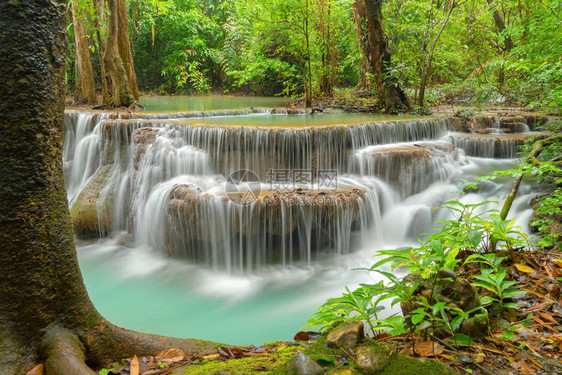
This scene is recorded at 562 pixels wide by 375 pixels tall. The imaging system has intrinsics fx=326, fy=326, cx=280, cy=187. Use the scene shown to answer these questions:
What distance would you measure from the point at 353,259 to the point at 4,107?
5.05 m

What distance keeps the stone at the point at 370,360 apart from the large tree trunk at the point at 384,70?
1001cm

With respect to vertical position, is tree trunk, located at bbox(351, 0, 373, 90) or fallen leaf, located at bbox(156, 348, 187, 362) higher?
tree trunk, located at bbox(351, 0, 373, 90)

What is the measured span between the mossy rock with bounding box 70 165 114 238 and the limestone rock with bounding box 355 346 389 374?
6.50 m

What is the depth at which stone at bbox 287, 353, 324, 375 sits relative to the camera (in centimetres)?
133

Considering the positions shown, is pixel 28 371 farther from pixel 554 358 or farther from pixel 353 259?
pixel 353 259

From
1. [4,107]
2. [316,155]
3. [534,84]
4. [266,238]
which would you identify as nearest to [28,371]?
[4,107]

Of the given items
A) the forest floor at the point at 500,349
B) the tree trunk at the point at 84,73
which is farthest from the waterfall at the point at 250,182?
the tree trunk at the point at 84,73

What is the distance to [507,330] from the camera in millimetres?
1757

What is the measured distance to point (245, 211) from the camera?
525 centimetres

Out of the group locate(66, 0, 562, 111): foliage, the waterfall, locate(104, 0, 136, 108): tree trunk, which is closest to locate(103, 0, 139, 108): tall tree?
locate(104, 0, 136, 108): tree trunk

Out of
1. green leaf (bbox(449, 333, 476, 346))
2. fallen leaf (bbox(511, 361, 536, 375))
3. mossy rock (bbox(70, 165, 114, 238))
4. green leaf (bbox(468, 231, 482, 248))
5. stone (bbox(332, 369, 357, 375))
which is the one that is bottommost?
mossy rock (bbox(70, 165, 114, 238))

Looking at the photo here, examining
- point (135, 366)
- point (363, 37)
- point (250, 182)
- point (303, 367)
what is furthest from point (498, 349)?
point (363, 37)

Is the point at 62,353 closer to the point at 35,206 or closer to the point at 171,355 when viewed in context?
the point at 171,355

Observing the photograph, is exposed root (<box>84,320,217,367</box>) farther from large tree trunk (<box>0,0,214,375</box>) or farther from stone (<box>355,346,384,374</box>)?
stone (<box>355,346,384,374</box>)
